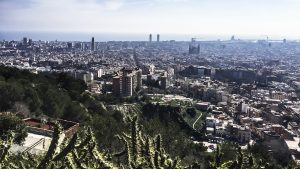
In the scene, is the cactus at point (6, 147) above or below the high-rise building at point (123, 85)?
above

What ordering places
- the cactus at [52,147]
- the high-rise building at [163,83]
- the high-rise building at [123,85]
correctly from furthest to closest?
the high-rise building at [163,83], the high-rise building at [123,85], the cactus at [52,147]

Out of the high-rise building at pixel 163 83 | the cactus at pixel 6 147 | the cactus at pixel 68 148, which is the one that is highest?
the cactus at pixel 68 148

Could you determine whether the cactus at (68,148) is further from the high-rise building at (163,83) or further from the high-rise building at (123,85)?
the high-rise building at (163,83)

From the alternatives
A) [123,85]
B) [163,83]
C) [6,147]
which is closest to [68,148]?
[6,147]

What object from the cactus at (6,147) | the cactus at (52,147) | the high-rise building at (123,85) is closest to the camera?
the cactus at (52,147)

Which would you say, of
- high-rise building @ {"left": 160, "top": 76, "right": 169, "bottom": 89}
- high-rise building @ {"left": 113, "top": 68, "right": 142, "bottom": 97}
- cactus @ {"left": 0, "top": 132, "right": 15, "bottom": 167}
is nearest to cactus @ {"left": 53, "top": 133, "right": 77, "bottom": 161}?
cactus @ {"left": 0, "top": 132, "right": 15, "bottom": 167}

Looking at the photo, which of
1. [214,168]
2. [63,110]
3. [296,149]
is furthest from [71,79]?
[214,168]

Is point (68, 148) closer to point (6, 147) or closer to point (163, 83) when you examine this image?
point (6, 147)

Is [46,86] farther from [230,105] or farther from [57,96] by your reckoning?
[230,105]

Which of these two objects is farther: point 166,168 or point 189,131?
point 189,131

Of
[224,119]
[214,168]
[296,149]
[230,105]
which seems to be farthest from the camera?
[230,105]

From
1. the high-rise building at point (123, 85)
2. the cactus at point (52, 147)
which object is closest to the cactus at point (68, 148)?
the cactus at point (52, 147)
